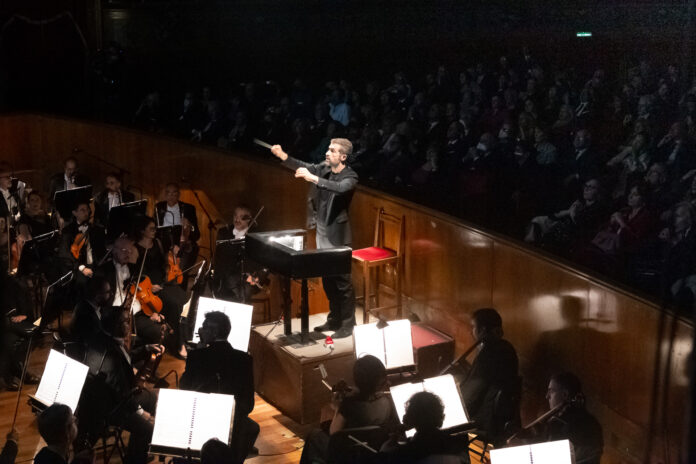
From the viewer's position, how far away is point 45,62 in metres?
12.7

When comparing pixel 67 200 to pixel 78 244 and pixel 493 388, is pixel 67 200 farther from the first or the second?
pixel 493 388

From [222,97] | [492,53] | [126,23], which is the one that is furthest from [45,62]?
[492,53]

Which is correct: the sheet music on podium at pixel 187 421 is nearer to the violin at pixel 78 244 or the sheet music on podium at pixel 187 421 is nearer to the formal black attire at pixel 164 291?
the formal black attire at pixel 164 291

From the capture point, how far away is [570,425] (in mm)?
4047

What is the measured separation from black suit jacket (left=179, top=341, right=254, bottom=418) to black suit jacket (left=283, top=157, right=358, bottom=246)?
1323 millimetres

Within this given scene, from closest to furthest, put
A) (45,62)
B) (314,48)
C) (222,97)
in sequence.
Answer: (222,97)
(314,48)
(45,62)

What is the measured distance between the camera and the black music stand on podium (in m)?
5.12

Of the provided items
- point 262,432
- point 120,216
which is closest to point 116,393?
point 262,432

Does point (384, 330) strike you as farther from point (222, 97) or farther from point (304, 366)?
point (222, 97)

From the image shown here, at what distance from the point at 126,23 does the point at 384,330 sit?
9.57 meters

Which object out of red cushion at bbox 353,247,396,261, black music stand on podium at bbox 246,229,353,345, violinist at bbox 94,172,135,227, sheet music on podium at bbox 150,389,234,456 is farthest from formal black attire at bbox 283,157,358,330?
violinist at bbox 94,172,135,227

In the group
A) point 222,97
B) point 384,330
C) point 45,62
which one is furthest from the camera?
point 45,62

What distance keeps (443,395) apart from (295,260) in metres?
1.28

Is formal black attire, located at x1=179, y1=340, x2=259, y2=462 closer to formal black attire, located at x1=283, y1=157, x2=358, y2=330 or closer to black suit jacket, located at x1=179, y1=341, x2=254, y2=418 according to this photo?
black suit jacket, located at x1=179, y1=341, x2=254, y2=418
